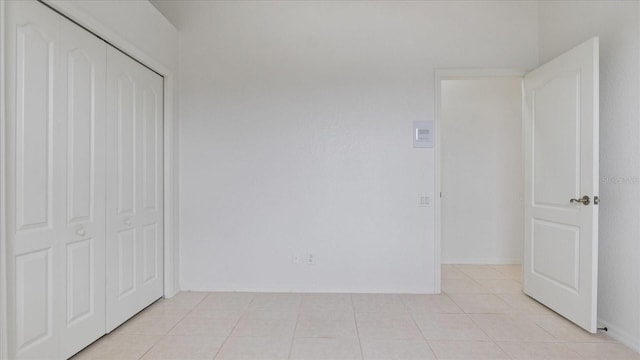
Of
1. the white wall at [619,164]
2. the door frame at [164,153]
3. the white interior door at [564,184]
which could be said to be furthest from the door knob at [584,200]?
the door frame at [164,153]

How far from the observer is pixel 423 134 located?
11.5 ft

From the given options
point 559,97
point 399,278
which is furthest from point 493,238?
point 559,97

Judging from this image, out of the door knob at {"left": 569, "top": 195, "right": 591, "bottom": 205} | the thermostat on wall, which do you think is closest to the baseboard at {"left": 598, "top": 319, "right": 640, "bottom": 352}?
the door knob at {"left": 569, "top": 195, "right": 591, "bottom": 205}

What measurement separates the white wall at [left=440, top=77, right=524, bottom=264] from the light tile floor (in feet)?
4.25

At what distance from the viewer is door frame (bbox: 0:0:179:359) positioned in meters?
1.71

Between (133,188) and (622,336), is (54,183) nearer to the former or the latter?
(133,188)

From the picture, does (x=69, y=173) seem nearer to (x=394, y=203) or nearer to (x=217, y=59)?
(x=217, y=59)

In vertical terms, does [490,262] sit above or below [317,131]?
below

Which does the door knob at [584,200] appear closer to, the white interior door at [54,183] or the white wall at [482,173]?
the white wall at [482,173]

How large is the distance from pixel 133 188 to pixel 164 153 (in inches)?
23.5

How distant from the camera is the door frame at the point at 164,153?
1715 millimetres

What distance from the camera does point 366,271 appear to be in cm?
356

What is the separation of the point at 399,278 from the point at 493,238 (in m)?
2.01

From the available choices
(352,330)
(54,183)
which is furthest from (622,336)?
(54,183)
